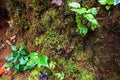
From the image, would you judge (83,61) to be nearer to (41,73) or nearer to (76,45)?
(76,45)

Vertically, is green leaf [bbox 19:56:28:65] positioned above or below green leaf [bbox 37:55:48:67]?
below

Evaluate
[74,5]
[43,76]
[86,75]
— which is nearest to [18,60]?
[43,76]

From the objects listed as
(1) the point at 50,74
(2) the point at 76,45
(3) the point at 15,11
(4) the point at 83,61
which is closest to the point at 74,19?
(2) the point at 76,45

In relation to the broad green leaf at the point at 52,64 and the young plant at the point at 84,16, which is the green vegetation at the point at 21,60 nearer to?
the broad green leaf at the point at 52,64

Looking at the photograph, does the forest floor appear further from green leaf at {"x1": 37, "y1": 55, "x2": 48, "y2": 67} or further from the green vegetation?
the green vegetation

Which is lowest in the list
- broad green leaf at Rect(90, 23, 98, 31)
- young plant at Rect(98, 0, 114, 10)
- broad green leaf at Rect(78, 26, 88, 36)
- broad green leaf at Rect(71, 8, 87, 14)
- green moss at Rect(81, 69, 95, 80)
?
green moss at Rect(81, 69, 95, 80)

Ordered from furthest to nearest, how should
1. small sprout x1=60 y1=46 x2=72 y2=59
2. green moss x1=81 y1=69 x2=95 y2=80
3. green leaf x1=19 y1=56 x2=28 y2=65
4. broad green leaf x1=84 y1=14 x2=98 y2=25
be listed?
green leaf x1=19 y1=56 x2=28 y2=65 → small sprout x1=60 y1=46 x2=72 y2=59 → green moss x1=81 y1=69 x2=95 y2=80 → broad green leaf x1=84 y1=14 x2=98 y2=25

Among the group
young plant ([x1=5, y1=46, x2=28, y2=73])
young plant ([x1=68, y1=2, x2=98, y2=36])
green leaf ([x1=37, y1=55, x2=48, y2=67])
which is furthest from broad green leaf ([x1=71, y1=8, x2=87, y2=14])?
young plant ([x1=5, y1=46, x2=28, y2=73])

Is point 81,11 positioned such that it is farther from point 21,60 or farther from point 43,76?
point 21,60

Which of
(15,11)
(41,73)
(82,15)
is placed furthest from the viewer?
(15,11)
